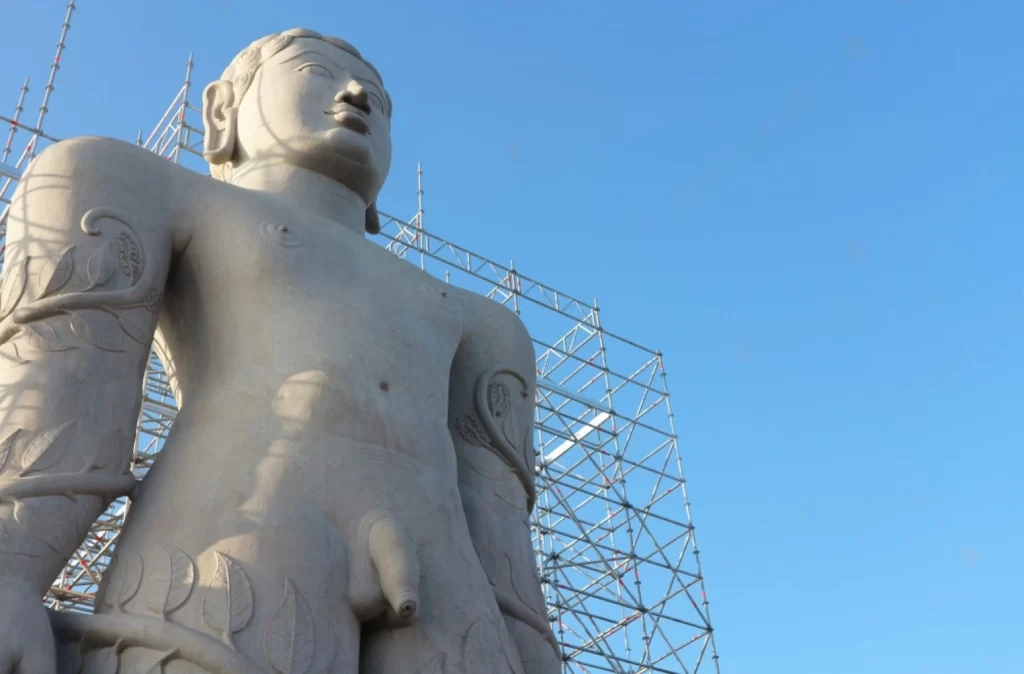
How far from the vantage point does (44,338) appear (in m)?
2.58

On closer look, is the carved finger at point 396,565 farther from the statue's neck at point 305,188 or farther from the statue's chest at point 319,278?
the statue's neck at point 305,188

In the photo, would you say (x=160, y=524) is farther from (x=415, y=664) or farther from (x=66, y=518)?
(x=415, y=664)

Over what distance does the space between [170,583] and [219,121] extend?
187cm

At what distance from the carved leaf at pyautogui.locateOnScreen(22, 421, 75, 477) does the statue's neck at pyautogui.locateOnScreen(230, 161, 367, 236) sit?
1110mm

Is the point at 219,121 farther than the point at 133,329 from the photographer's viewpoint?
Yes

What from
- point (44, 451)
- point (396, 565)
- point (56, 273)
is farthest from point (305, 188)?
point (396, 565)

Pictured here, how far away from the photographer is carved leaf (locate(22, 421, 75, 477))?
2.38 m

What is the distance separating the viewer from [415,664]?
2492mm

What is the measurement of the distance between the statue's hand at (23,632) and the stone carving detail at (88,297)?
0.59 meters

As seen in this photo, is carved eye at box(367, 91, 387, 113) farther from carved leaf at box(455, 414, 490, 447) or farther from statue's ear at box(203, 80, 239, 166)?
carved leaf at box(455, 414, 490, 447)

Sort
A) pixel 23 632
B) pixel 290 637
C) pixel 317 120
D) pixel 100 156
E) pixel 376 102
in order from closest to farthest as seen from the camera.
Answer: pixel 23 632 → pixel 290 637 → pixel 100 156 → pixel 317 120 → pixel 376 102

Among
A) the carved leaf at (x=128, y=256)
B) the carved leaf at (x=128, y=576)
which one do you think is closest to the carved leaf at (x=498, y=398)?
the carved leaf at (x=128, y=256)

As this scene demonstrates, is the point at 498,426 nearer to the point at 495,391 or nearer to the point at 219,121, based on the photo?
the point at 495,391

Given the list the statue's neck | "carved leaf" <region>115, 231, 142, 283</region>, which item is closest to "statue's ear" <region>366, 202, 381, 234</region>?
the statue's neck
